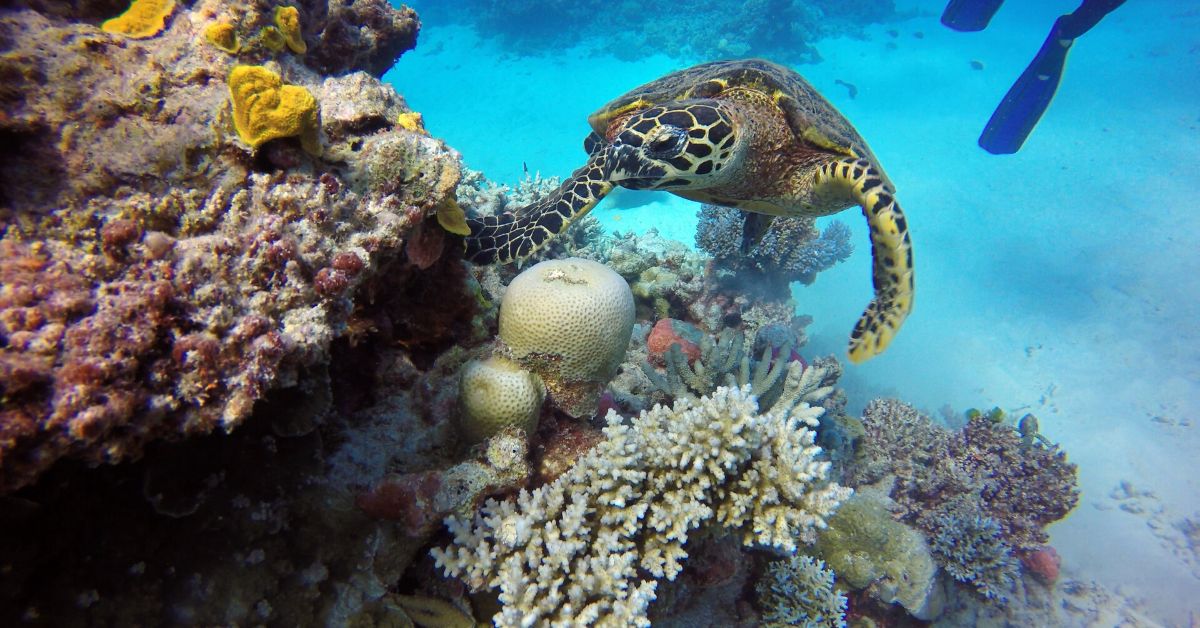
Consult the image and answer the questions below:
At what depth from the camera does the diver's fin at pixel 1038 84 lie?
898 centimetres

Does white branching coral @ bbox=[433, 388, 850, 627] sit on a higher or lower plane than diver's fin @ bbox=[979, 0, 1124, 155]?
lower

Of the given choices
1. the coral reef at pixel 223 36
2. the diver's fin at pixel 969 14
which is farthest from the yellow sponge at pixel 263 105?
the diver's fin at pixel 969 14

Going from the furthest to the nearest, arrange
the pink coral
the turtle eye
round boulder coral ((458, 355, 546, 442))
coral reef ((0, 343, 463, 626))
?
the pink coral
the turtle eye
round boulder coral ((458, 355, 546, 442))
coral reef ((0, 343, 463, 626))

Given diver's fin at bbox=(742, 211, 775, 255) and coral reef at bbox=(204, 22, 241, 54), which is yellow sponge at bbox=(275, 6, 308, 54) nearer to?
coral reef at bbox=(204, 22, 241, 54)

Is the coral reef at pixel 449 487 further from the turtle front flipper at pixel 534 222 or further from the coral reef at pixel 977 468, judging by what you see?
the coral reef at pixel 977 468

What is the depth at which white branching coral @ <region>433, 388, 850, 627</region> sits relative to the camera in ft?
6.66

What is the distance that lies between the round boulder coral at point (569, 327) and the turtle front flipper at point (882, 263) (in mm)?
1881

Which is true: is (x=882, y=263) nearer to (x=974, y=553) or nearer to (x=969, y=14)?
(x=974, y=553)

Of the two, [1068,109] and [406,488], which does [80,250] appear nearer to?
[406,488]

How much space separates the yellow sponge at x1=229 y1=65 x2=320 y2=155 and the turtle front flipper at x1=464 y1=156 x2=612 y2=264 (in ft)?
4.07

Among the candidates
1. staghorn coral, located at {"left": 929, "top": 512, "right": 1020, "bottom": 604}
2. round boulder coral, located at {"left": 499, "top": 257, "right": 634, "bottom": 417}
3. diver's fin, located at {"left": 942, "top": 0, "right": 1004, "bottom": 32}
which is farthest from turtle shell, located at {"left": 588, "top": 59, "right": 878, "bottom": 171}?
diver's fin, located at {"left": 942, "top": 0, "right": 1004, "bottom": 32}

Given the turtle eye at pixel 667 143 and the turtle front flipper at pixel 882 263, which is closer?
the turtle front flipper at pixel 882 263

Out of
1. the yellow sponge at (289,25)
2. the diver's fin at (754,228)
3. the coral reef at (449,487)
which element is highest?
the diver's fin at (754,228)

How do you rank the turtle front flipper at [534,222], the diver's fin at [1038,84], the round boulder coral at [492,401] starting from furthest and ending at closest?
the diver's fin at [1038,84] < the turtle front flipper at [534,222] < the round boulder coral at [492,401]
